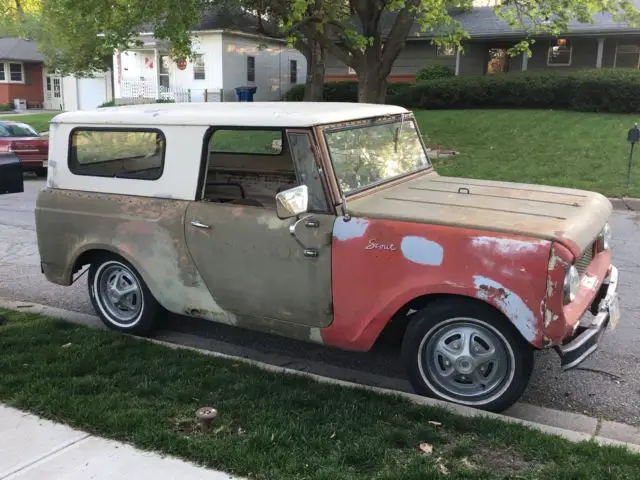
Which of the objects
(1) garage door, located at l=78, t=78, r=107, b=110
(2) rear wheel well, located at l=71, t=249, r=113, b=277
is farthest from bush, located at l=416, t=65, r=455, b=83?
(2) rear wheel well, located at l=71, t=249, r=113, b=277

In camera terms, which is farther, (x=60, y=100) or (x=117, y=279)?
(x=60, y=100)

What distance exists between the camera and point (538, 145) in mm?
16000

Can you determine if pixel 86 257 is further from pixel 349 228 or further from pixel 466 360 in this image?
pixel 466 360

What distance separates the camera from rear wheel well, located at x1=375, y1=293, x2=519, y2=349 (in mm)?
3661

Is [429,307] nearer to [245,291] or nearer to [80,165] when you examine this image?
[245,291]

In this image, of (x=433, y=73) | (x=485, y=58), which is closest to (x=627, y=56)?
(x=485, y=58)

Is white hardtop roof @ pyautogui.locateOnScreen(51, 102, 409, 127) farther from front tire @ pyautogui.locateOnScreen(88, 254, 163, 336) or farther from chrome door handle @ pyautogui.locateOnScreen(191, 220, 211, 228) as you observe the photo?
front tire @ pyautogui.locateOnScreen(88, 254, 163, 336)

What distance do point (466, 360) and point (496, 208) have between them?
93 cm

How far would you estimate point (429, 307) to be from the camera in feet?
12.4

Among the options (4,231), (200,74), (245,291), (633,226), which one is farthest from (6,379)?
(200,74)

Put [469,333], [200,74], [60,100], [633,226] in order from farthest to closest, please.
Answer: [60,100], [200,74], [633,226], [469,333]

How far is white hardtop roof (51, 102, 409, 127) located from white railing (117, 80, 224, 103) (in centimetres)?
2745

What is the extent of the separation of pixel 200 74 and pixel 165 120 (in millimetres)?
29212

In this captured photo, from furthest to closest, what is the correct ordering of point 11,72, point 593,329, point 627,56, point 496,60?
point 11,72 → point 496,60 → point 627,56 → point 593,329
